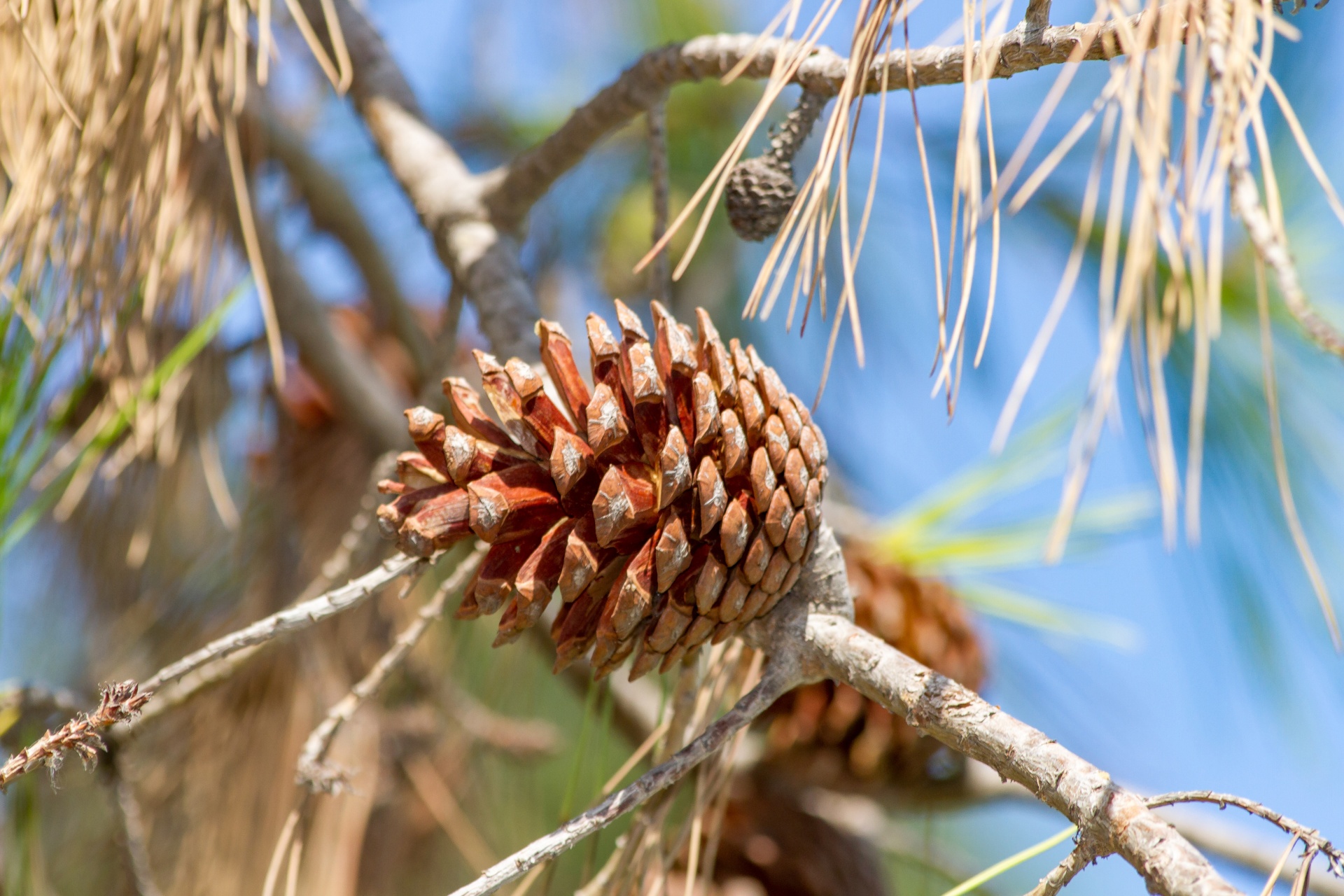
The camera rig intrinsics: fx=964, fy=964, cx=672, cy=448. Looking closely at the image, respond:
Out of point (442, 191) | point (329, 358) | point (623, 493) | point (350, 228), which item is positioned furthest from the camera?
point (350, 228)

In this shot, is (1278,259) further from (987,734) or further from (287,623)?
(287,623)

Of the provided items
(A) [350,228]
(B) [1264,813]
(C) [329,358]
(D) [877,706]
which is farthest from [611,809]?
(A) [350,228]

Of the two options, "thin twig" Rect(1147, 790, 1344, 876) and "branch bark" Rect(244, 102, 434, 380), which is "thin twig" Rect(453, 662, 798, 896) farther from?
"branch bark" Rect(244, 102, 434, 380)

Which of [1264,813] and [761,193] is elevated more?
[761,193]

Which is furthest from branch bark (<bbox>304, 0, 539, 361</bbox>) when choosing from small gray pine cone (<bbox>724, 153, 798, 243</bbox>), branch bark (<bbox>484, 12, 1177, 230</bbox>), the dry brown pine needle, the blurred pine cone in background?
the blurred pine cone in background

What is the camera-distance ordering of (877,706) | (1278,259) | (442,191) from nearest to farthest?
(1278,259)
(442,191)
(877,706)

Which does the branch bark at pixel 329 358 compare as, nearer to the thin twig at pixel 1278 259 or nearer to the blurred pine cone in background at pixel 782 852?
the blurred pine cone in background at pixel 782 852

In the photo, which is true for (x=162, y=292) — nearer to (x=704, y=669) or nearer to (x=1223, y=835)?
(x=704, y=669)
